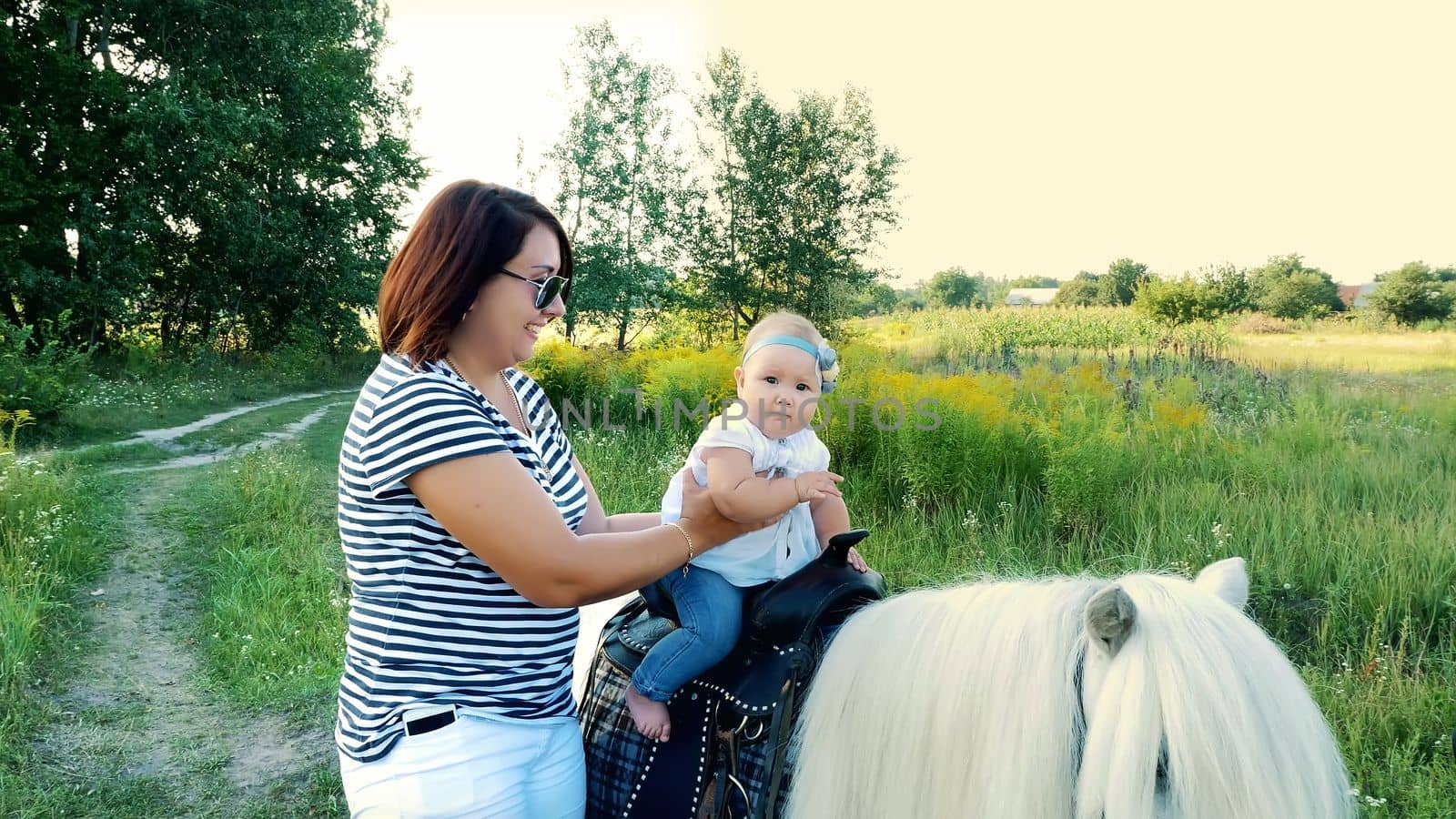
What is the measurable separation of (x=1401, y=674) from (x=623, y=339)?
15.7 m

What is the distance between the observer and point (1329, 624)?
3166 millimetres

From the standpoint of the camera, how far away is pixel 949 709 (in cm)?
114

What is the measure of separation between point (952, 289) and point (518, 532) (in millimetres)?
20232

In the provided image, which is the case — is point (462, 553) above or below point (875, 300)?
below

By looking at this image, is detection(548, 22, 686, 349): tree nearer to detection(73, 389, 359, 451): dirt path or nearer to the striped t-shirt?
detection(73, 389, 359, 451): dirt path

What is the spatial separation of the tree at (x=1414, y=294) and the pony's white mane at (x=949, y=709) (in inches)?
309

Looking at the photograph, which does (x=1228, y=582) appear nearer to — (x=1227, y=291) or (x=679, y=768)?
(x=679, y=768)

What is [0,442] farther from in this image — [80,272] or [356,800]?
[80,272]

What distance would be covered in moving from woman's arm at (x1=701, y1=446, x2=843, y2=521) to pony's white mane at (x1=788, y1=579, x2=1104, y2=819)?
0.27m

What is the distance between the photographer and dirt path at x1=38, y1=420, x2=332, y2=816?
323 cm

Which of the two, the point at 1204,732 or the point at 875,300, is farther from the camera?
the point at 875,300

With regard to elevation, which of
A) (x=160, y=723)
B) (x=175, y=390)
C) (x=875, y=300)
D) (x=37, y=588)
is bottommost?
(x=160, y=723)

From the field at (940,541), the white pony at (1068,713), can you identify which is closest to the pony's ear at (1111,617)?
the white pony at (1068,713)

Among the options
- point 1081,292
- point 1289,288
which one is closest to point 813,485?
point 1289,288
